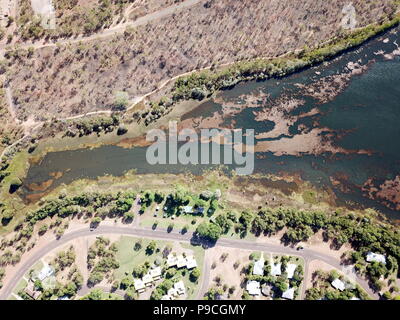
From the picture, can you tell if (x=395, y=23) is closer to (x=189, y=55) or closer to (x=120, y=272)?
(x=189, y=55)

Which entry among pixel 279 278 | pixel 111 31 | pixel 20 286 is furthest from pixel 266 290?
pixel 111 31

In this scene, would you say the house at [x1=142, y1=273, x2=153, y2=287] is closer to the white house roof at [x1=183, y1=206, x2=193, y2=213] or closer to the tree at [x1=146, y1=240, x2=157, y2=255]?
the tree at [x1=146, y1=240, x2=157, y2=255]

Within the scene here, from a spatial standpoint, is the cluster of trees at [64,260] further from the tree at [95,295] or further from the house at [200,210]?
the house at [200,210]

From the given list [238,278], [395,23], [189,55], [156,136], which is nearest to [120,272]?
[238,278]

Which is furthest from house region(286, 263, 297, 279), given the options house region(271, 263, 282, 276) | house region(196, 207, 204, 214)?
house region(196, 207, 204, 214)

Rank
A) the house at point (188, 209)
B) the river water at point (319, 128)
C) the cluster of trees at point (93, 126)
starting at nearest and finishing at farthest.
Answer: the house at point (188, 209) < the river water at point (319, 128) < the cluster of trees at point (93, 126)

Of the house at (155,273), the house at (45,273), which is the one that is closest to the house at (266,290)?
the house at (155,273)

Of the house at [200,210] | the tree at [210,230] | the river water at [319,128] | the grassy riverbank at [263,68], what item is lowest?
the tree at [210,230]
